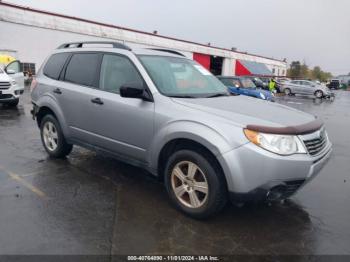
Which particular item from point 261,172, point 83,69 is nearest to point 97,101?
point 83,69

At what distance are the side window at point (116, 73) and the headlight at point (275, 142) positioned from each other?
1670mm

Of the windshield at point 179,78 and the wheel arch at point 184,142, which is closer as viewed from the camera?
the wheel arch at point 184,142

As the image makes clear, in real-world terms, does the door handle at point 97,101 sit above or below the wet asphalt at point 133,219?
above

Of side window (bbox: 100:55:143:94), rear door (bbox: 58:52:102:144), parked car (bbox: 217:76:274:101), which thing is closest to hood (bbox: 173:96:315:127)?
side window (bbox: 100:55:143:94)

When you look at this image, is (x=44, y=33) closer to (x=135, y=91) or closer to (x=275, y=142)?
(x=135, y=91)

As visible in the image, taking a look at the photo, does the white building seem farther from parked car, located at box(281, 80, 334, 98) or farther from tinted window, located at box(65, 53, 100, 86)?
tinted window, located at box(65, 53, 100, 86)

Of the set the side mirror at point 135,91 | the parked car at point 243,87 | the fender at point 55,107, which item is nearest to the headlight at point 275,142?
the side mirror at point 135,91

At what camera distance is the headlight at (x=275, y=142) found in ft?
10.4

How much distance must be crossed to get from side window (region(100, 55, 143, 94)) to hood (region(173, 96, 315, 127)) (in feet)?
2.64

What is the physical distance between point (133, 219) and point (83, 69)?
2.50 metres

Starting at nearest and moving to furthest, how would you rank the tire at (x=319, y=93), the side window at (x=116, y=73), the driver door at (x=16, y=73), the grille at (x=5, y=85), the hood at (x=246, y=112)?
the hood at (x=246, y=112) < the side window at (x=116, y=73) < the grille at (x=5, y=85) < the driver door at (x=16, y=73) < the tire at (x=319, y=93)

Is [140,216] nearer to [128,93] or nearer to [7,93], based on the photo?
[128,93]

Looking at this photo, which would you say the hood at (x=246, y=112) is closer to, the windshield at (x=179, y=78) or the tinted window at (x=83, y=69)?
the windshield at (x=179, y=78)

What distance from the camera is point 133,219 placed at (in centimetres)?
362
